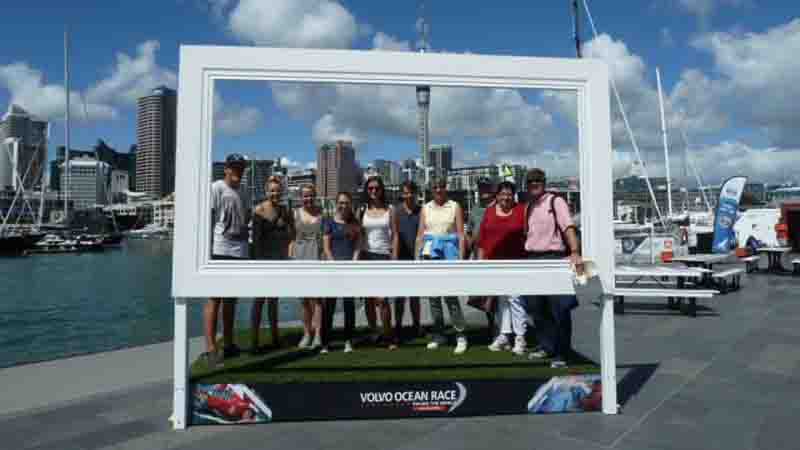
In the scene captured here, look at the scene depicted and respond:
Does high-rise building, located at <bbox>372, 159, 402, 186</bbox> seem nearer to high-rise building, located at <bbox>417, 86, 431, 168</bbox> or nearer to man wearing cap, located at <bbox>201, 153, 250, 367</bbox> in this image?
high-rise building, located at <bbox>417, 86, 431, 168</bbox>

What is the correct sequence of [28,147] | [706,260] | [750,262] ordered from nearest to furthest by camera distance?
1. [706,260]
2. [750,262]
3. [28,147]

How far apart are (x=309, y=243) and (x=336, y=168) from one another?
0.92 meters

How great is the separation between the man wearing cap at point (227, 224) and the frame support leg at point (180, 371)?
54 cm

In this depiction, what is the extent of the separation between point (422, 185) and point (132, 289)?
23.7 meters

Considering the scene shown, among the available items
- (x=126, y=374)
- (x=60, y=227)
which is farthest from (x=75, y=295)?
(x=60, y=227)

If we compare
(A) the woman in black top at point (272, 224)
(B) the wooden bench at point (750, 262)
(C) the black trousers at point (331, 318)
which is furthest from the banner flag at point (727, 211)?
(A) the woman in black top at point (272, 224)

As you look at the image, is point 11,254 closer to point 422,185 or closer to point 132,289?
point 132,289

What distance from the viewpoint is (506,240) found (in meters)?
4.89

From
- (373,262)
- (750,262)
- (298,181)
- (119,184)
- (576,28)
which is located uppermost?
(119,184)

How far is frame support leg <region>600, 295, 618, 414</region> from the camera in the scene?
3914 millimetres

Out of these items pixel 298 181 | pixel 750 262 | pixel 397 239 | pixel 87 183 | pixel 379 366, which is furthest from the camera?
pixel 87 183

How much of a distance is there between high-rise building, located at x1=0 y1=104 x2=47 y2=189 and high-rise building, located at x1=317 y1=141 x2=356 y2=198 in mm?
95037

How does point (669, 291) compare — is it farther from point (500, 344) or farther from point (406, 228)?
point (406, 228)

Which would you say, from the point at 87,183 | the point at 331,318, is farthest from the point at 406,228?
the point at 87,183
